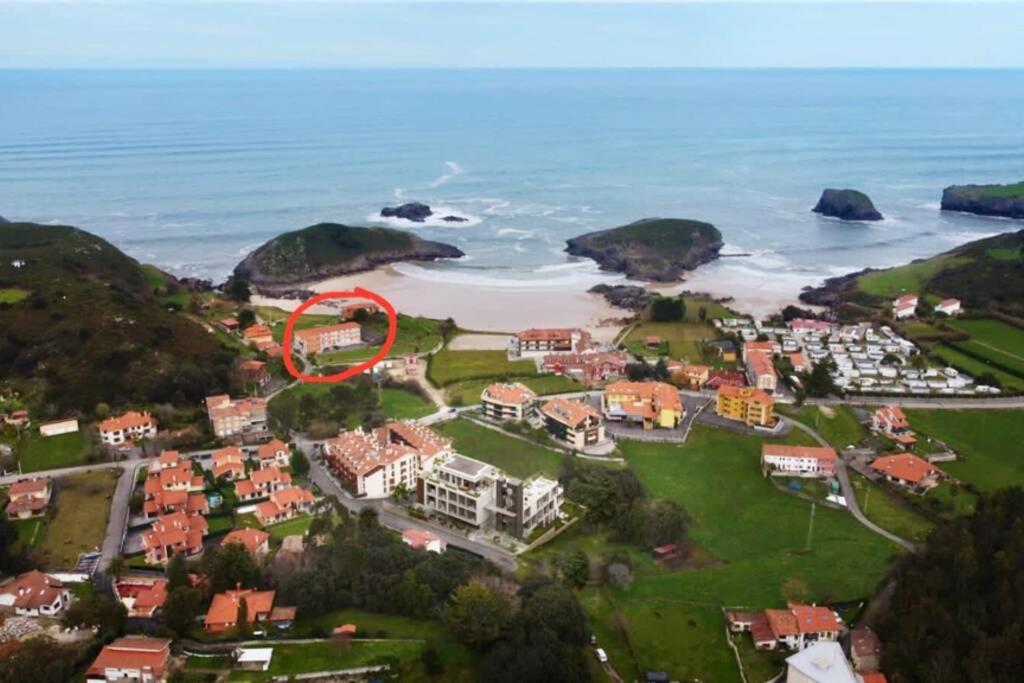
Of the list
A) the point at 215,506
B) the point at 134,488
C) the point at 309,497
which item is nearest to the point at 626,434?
the point at 309,497

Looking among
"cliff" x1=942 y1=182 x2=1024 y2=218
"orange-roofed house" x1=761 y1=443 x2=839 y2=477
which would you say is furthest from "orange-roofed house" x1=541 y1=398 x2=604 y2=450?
"cliff" x1=942 y1=182 x2=1024 y2=218

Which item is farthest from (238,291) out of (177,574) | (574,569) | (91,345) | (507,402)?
(574,569)

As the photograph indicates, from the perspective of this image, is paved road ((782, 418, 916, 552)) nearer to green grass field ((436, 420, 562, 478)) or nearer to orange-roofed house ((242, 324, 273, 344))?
green grass field ((436, 420, 562, 478))

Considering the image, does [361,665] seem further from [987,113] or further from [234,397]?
[987,113]

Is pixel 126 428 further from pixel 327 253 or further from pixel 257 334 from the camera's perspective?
pixel 327 253

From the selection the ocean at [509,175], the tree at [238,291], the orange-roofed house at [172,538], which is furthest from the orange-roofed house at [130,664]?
the ocean at [509,175]

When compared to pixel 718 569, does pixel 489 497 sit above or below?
above
